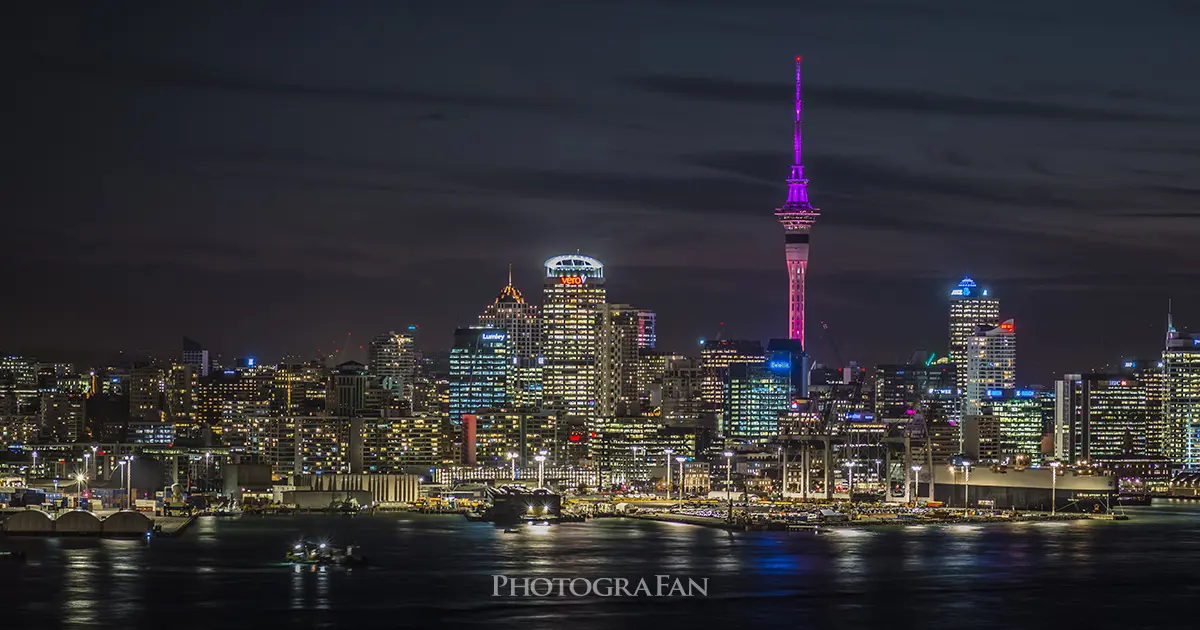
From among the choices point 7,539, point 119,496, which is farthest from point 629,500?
point 7,539

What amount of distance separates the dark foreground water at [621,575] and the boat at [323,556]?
3.89 feet

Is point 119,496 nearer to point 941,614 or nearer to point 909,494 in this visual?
point 909,494

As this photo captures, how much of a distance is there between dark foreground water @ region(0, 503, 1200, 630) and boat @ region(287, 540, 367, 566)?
3.89ft

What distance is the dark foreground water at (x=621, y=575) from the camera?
65838 millimetres

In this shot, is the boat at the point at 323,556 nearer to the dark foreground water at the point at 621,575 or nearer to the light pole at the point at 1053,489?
the dark foreground water at the point at 621,575

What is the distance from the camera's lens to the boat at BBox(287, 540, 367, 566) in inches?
3319

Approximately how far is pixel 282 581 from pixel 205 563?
29.1 feet

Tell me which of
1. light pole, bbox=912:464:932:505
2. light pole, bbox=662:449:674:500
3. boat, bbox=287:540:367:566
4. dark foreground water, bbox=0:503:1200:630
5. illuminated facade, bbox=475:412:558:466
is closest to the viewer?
dark foreground water, bbox=0:503:1200:630

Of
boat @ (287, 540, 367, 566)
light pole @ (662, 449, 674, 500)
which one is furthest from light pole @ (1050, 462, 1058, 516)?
boat @ (287, 540, 367, 566)

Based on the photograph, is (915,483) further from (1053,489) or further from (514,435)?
Answer: (514,435)

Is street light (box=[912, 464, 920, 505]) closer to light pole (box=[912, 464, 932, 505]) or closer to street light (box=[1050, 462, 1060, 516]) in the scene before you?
light pole (box=[912, 464, 932, 505])

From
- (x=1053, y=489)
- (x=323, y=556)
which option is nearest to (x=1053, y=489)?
(x=1053, y=489)

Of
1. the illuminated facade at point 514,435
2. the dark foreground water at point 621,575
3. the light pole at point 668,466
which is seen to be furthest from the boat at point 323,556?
the illuminated facade at point 514,435

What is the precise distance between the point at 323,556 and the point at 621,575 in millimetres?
14134
